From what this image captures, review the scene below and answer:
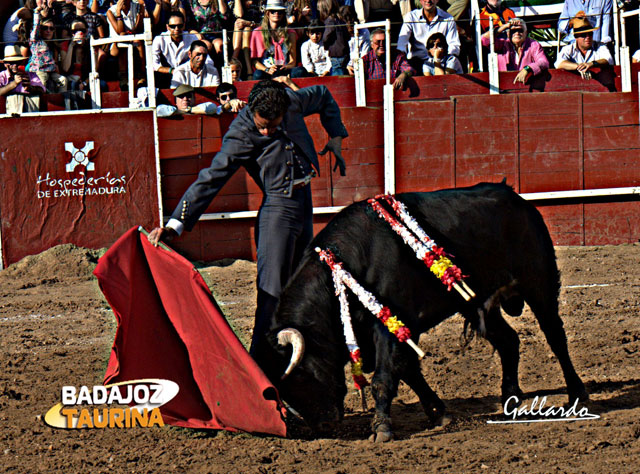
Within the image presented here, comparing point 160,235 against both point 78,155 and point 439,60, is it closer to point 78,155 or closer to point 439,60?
point 78,155

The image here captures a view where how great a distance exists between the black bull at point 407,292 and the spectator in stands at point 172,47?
5.37m

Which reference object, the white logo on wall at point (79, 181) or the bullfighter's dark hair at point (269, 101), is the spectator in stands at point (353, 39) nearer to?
the white logo on wall at point (79, 181)

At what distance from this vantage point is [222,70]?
28.4 ft

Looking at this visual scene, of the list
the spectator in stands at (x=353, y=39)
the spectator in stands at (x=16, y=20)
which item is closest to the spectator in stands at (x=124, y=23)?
the spectator in stands at (x=16, y=20)

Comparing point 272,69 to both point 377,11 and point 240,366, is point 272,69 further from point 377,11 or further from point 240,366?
point 240,366

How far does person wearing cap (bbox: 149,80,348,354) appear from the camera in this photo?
384cm

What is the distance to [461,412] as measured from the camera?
3916 mm

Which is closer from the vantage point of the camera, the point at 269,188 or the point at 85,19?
the point at 269,188

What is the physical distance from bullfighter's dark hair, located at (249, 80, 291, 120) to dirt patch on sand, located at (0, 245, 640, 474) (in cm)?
135

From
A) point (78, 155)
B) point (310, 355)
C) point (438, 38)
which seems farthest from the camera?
point (438, 38)

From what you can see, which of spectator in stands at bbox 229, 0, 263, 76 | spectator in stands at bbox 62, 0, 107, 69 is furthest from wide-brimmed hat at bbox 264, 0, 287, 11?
spectator in stands at bbox 62, 0, 107, 69

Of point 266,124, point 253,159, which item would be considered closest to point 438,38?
point 253,159

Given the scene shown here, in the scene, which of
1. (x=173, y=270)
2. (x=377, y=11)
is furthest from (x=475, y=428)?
(x=377, y=11)
